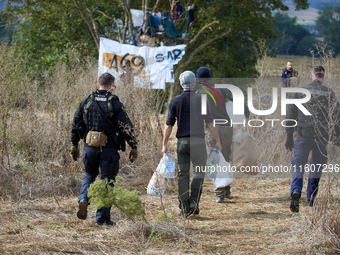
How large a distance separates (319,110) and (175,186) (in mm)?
2468

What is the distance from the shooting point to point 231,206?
613cm

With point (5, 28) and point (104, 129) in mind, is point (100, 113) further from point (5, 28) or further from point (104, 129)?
point (5, 28)

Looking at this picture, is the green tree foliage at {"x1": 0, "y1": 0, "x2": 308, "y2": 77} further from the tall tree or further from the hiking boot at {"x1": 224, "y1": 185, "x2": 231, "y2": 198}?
the hiking boot at {"x1": 224, "y1": 185, "x2": 231, "y2": 198}

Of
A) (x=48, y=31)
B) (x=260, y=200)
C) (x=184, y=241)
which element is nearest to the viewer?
(x=184, y=241)

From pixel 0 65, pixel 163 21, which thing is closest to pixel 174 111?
pixel 0 65

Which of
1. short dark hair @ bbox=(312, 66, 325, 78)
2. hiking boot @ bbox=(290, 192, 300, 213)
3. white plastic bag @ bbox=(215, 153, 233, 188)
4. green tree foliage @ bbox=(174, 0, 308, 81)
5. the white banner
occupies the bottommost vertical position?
hiking boot @ bbox=(290, 192, 300, 213)

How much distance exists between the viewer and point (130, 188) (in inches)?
275

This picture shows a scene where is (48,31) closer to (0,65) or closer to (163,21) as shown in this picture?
(163,21)

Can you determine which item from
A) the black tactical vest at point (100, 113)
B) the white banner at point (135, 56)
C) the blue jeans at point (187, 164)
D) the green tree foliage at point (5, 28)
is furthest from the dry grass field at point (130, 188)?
the green tree foliage at point (5, 28)

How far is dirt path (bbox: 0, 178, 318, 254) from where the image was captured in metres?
4.25

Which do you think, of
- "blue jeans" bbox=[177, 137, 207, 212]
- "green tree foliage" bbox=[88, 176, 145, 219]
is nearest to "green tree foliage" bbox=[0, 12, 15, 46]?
"blue jeans" bbox=[177, 137, 207, 212]

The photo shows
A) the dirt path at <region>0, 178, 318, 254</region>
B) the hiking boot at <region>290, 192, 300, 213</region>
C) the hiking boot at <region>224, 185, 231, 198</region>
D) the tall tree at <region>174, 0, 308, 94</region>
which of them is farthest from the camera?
the tall tree at <region>174, 0, 308, 94</region>

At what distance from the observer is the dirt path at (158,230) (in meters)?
4.25

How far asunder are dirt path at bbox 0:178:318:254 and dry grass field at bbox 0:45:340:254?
10 mm
